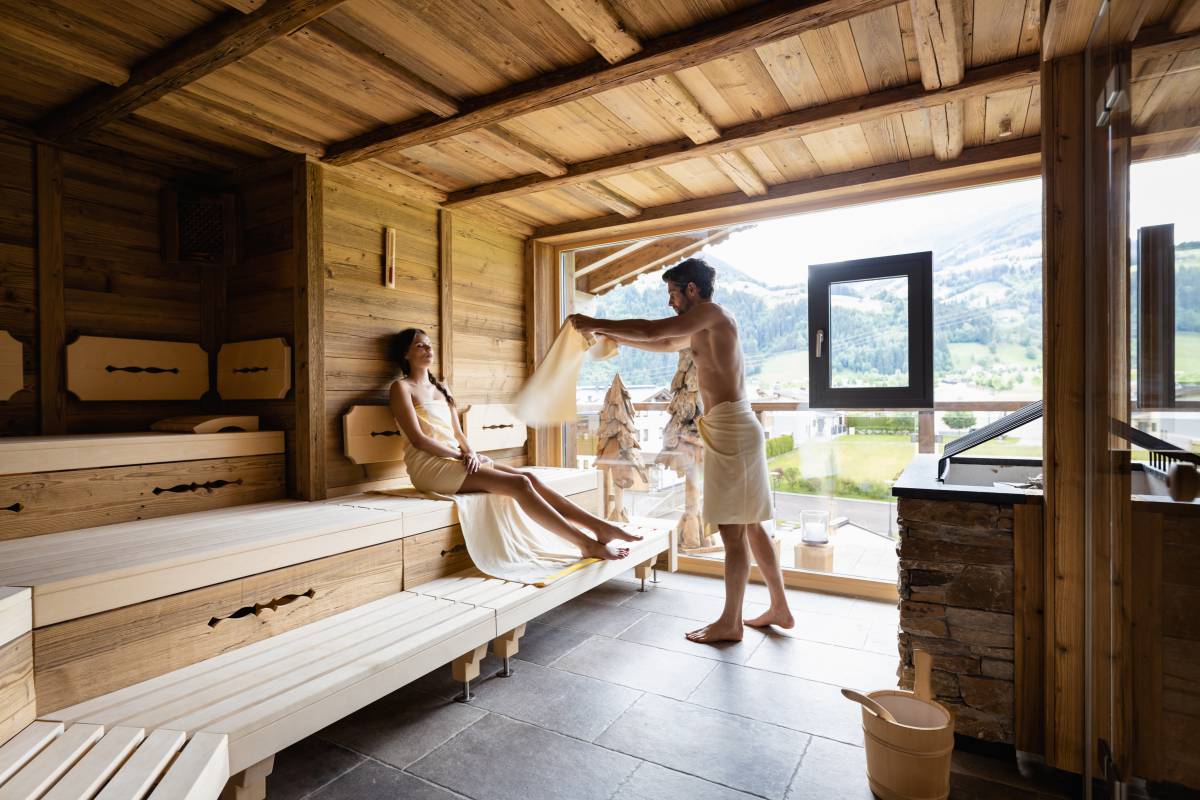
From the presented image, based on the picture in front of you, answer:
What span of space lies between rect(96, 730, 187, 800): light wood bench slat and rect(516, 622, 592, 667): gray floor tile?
1.41 m

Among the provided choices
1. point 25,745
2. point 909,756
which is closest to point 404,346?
point 25,745

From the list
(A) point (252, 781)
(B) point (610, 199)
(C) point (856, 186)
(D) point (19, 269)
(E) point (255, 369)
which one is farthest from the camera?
(B) point (610, 199)

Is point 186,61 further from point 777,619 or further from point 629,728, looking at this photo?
point 777,619

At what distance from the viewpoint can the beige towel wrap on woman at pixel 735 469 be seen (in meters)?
2.86

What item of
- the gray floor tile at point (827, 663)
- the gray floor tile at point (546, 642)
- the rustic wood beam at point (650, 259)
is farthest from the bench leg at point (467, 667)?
the rustic wood beam at point (650, 259)

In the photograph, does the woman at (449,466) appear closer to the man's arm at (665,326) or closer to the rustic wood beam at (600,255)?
the man's arm at (665,326)

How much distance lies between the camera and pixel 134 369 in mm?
2961

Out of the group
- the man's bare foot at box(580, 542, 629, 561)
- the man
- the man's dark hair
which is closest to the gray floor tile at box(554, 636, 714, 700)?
the man

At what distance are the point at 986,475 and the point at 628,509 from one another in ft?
7.10

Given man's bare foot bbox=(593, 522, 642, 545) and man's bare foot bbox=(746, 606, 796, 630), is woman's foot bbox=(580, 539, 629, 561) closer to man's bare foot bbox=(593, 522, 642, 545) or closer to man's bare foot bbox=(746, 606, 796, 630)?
man's bare foot bbox=(593, 522, 642, 545)

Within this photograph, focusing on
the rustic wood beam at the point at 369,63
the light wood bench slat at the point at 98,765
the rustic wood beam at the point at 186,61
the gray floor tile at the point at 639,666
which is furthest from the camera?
the gray floor tile at the point at 639,666

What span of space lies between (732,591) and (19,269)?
134 inches

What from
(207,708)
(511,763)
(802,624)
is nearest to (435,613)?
(511,763)

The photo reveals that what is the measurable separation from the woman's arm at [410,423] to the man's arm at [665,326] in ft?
3.27
